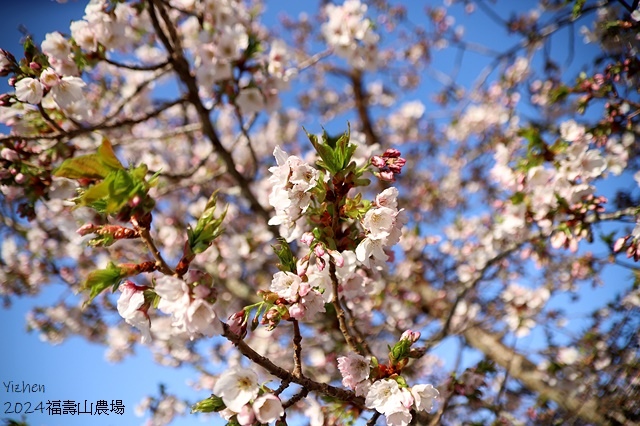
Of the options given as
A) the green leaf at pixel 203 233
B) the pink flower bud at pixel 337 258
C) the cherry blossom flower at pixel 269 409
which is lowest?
the cherry blossom flower at pixel 269 409

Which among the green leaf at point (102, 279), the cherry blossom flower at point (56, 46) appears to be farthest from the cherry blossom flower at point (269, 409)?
the cherry blossom flower at point (56, 46)

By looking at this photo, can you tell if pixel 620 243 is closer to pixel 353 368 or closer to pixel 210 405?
pixel 353 368

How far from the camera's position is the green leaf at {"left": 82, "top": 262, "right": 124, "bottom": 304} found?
3.18ft

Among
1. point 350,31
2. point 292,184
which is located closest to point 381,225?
point 292,184

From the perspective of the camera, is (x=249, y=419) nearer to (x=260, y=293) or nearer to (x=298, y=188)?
(x=260, y=293)

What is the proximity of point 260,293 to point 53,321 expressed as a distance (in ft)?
15.1

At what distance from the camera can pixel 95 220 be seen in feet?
6.82

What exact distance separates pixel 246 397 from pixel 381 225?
2.02 feet

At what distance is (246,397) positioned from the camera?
3.25ft

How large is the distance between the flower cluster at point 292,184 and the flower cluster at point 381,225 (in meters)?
0.20

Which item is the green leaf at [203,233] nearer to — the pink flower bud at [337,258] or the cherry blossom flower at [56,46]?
the pink flower bud at [337,258]

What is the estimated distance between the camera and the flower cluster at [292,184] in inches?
44.7

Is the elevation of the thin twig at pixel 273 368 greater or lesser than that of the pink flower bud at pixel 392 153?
lesser

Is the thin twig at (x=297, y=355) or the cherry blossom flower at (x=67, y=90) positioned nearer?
the thin twig at (x=297, y=355)
